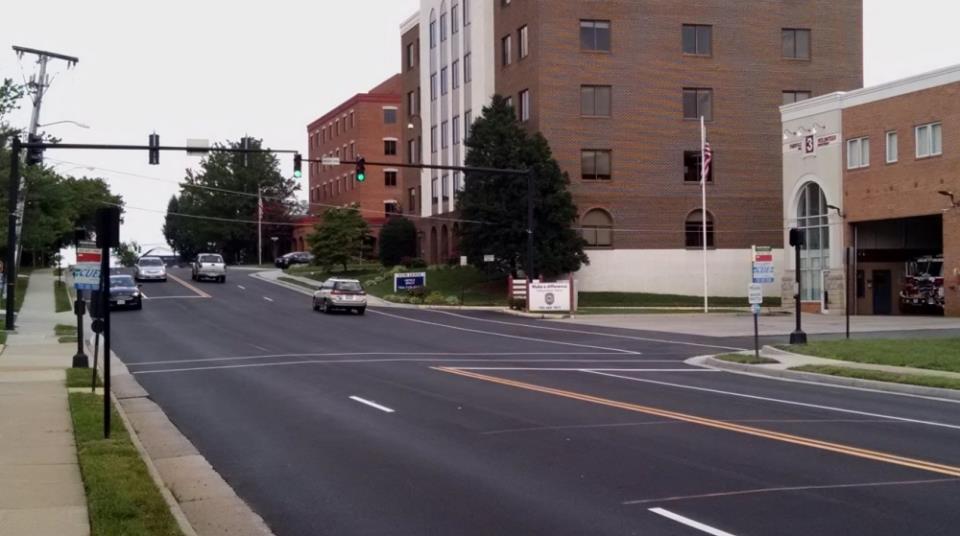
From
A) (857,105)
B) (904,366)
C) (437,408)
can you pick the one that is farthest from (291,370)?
(857,105)

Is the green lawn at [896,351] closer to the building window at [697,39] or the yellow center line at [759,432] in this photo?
the yellow center line at [759,432]

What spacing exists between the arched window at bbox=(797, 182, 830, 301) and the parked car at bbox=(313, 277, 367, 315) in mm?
21146

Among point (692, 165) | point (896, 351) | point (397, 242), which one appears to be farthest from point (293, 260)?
point (896, 351)

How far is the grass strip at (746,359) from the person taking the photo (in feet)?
82.4

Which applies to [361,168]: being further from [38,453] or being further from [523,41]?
[523,41]

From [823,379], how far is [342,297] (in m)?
28.4

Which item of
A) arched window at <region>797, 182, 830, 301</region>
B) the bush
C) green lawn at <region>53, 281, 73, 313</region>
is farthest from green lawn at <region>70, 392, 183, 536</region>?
arched window at <region>797, 182, 830, 301</region>

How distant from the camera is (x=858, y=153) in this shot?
48125mm

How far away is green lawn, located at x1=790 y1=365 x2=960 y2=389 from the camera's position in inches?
774

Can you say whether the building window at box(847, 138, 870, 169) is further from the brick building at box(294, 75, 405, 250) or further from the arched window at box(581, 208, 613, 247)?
the brick building at box(294, 75, 405, 250)

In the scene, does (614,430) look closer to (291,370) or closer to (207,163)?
(291,370)

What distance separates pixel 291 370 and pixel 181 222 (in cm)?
11692

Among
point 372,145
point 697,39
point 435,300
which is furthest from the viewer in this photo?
point 372,145

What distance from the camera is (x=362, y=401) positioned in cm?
1770
